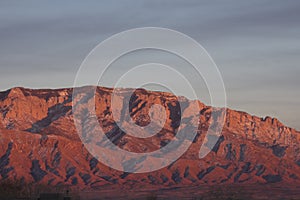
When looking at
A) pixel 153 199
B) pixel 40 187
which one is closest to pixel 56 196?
pixel 153 199

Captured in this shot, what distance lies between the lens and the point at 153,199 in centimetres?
12525

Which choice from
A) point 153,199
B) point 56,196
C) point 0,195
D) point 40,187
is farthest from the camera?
point 40,187

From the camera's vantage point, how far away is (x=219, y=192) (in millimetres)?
142375

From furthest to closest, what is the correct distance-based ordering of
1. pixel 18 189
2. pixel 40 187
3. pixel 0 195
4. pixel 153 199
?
pixel 40 187 < pixel 153 199 < pixel 18 189 < pixel 0 195

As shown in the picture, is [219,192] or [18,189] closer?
[18,189]

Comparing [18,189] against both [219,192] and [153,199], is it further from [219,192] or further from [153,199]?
[219,192]

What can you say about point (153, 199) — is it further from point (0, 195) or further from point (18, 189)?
point (0, 195)

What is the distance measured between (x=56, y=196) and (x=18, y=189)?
38216 millimetres

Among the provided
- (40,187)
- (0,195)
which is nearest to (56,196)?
(0,195)

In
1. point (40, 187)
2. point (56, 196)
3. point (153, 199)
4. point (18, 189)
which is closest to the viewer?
point (56, 196)

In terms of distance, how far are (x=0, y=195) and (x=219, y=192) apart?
5634cm

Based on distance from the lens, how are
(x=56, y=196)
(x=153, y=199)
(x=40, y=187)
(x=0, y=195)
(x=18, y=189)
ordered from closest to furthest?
(x=56, y=196) < (x=0, y=195) < (x=18, y=189) < (x=153, y=199) < (x=40, y=187)

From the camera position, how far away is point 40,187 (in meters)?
142

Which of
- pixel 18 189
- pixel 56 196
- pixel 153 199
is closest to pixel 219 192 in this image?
pixel 153 199
